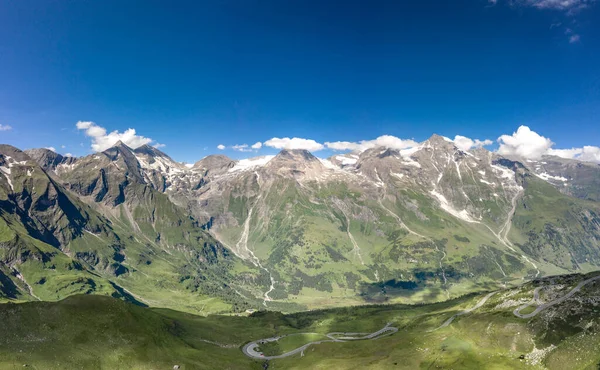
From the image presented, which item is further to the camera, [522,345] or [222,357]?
[222,357]

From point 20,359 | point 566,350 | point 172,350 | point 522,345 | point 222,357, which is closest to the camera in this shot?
point 20,359

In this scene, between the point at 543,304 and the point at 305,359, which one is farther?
the point at 305,359

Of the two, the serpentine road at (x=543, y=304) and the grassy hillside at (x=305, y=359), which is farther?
the serpentine road at (x=543, y=304)

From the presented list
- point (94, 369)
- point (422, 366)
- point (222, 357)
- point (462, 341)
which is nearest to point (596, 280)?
point (462, 341)

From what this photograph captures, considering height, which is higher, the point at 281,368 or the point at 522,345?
the point at 522,345

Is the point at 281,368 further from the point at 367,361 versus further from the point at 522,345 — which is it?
the point at 522,345

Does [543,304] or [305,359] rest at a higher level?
[543,304]

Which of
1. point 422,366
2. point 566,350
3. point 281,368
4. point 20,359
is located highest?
point 20,359

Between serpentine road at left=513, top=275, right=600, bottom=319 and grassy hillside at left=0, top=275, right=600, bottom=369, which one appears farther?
serpentine road at left=513, top=275, right=600, bottom=319

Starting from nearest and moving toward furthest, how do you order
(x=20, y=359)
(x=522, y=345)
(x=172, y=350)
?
(x=20, y=359), (x=522, y=345), (x=172, y=350)

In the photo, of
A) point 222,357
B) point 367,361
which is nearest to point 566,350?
point 367,361
